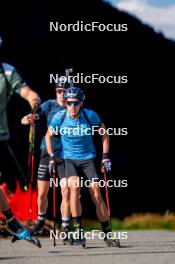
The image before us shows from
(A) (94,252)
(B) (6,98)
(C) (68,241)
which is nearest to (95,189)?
(C) (68,241)

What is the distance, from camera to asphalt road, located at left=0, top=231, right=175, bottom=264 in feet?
31.3

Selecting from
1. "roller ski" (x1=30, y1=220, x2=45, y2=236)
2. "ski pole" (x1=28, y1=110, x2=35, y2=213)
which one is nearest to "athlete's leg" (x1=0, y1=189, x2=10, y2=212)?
"ski pole" (x1=28, y1=110, x2=35, y2=213)

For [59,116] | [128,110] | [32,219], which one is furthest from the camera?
[128,110]

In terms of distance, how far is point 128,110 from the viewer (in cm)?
1350

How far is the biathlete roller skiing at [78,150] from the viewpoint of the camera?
35.7 feet

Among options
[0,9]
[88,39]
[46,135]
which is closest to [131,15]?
[88,39]

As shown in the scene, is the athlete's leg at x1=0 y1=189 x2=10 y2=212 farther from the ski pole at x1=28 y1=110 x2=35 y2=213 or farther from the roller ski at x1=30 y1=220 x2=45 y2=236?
the roller ski at x1=30 y1=220 x2=45 y2=236

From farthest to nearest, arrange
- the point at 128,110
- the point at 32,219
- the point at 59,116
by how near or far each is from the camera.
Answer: the point at 128,110, the point at 32,219, the point at 59,116

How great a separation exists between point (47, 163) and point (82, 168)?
0.88 metres

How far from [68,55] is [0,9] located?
3.49 feet

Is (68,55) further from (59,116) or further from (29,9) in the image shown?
(59,116)

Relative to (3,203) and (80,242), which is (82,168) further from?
(3,203)

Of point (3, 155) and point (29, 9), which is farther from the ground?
point (29, 9)

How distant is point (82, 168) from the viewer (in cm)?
1099
